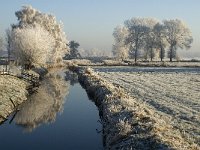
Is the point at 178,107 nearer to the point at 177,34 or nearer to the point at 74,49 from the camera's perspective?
the point at 177,34

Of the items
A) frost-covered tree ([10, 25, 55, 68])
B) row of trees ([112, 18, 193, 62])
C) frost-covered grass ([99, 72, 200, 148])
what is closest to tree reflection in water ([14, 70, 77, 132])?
frost-covered grass ([99, 72, 200, 148])

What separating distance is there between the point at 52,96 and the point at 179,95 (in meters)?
13.5

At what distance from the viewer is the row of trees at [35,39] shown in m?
69.4

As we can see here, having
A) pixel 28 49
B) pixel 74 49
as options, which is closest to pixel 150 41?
pixel 74 49

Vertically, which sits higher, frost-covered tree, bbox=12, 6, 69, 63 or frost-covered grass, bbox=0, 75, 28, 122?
frost-covered tree, bbox=12, 6, 69, 63

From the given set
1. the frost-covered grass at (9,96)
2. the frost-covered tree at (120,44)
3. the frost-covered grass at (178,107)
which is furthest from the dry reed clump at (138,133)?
the frost-covered tree at (120,44)

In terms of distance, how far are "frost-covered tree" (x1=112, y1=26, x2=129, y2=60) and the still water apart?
319 ft

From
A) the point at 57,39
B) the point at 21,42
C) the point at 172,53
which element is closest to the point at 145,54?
the point at 172,53

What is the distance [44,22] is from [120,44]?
4753cm

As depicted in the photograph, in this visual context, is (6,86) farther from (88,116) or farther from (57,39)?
(57,39)

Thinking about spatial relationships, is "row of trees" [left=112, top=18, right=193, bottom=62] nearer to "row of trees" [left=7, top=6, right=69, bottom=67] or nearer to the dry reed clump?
"row of trees" [left=7, top=6, right=69, bottom=67]

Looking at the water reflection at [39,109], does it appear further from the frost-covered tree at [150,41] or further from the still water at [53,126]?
the frost-covered tree at [150,41]

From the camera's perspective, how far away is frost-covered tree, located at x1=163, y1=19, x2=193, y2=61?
426 ft

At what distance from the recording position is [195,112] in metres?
26.5
